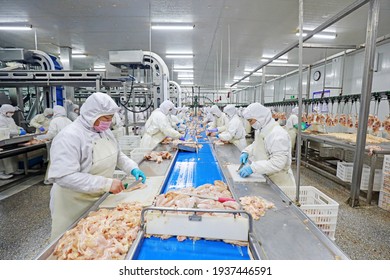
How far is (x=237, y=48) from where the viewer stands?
8.43m

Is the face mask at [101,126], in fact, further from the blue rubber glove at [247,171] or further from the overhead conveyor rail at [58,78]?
the overhead conveyor rail at [58,78]

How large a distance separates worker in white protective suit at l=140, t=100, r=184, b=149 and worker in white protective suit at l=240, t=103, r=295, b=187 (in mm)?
2320

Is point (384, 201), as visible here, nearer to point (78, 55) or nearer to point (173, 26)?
point (173, 26)

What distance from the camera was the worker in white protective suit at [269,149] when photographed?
2305mm

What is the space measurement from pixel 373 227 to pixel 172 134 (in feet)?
12.5

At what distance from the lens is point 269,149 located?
96.3 inches

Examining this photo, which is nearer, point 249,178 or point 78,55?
point 249,178

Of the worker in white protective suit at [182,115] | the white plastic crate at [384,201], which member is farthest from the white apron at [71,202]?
the worker in white protective suit at [182,115]

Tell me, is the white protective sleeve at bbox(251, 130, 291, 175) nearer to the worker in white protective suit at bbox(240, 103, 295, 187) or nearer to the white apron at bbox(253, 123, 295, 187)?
the worker in white protective suit at bbox(240, 103, 295, 187)

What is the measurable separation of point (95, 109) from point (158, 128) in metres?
3.31

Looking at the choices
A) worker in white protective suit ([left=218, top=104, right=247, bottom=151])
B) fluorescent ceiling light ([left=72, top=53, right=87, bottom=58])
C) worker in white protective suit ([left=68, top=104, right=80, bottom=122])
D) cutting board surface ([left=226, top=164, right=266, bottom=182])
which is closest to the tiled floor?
cutting board surface ([left=226, top=164, right=266, bottom=182])

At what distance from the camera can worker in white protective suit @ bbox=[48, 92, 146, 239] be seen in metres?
1.63

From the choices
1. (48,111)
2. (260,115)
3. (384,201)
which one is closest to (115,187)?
(260,115)
